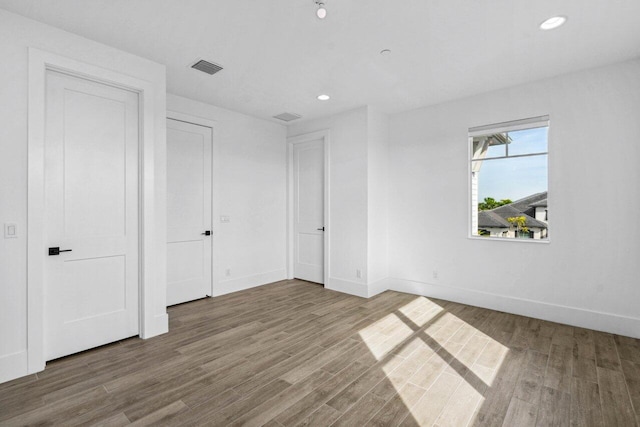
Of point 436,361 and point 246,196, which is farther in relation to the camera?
point 246,196

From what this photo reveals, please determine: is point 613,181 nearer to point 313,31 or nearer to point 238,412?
point 313,31

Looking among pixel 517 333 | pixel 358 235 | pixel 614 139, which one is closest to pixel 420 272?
pixel 358 235

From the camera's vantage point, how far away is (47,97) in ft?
8.84

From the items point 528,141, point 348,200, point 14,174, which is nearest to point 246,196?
point 348,200

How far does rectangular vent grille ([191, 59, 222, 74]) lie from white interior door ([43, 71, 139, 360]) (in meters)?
0.73

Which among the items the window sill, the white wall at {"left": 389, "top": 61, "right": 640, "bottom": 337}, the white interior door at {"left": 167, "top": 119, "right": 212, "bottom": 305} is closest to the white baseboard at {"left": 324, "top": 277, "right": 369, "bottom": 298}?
the white wall at {"left": 389, "top": 61, "right": 640, "bottom": 337}

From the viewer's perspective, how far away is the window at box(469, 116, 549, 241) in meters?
3.75

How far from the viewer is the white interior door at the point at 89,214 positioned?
107 inches

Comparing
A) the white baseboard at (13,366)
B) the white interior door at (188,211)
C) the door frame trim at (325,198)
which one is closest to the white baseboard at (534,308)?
the door frame trim at (325,198)

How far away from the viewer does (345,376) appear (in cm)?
246

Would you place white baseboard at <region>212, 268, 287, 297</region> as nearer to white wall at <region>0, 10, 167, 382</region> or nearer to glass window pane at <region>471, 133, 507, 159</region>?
white wall at <region>0, 10, 167, 382</region>

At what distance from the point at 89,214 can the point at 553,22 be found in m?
4.46

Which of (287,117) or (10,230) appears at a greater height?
(287,117)

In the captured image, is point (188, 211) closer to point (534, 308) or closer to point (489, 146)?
point (489, 146)
